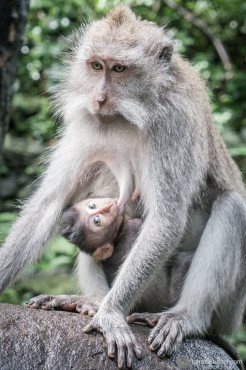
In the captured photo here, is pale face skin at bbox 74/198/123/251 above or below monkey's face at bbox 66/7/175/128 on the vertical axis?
below

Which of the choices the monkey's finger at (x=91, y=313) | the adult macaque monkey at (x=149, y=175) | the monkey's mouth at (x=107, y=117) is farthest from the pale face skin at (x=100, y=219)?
the monkey's mouth at (x=107, y=117)

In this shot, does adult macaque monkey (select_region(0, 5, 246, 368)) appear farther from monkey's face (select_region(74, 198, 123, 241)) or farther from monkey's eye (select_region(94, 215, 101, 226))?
monkey's eye (select_region(94, 215, 101, 226))

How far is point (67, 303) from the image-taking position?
5.61 meters

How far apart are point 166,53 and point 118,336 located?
3.06 m

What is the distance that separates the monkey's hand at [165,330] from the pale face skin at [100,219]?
97 cm

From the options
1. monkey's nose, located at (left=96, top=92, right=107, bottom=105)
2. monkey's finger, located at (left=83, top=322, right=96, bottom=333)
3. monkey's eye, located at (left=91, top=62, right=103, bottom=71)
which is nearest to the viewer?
monkey's finger, located at (left=83, top=322, right=96, bottom=333)

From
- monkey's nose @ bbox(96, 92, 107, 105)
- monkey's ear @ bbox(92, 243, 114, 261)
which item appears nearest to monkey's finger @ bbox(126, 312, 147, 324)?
Result: monkey's ear @ bbox(92, 243, 114, 261)

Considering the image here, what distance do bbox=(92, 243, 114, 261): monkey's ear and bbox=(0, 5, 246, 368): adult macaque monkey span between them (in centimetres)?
18

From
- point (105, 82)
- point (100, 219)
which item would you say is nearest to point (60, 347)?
point (100, 219)

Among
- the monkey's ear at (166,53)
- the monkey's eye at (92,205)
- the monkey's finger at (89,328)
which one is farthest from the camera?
the monkey's eye at (92,205)

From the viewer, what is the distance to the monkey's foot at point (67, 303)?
17.9 ft

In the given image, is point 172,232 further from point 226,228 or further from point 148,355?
point 148,355

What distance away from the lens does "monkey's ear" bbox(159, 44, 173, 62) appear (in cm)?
566

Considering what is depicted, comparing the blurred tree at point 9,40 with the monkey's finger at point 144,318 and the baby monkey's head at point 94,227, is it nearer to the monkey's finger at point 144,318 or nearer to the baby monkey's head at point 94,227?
the baby monkey's head at point 94,227
